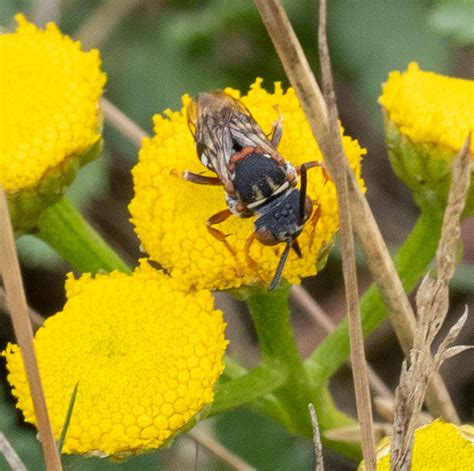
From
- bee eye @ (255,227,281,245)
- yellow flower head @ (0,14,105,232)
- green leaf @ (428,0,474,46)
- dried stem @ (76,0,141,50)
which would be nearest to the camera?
bee eye @ (255,227,281,245)

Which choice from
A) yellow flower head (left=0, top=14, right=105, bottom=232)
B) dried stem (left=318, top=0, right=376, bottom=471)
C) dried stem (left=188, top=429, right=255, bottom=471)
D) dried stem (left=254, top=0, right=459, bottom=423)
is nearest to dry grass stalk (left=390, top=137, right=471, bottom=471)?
dried stem (left=318, top=0, right=376, bottom=471)

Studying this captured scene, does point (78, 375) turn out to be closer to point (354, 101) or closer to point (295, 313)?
point (295, 313)

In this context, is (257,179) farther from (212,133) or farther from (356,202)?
(356,202)

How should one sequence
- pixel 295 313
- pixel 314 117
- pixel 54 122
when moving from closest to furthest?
pixel 314 117
pixel 54 122
pixel 295 313

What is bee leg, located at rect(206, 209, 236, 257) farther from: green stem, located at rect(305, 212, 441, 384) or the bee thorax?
green stem, located at rect(305, 212, 441, 384)

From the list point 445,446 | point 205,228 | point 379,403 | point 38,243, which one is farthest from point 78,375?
point 38,243
